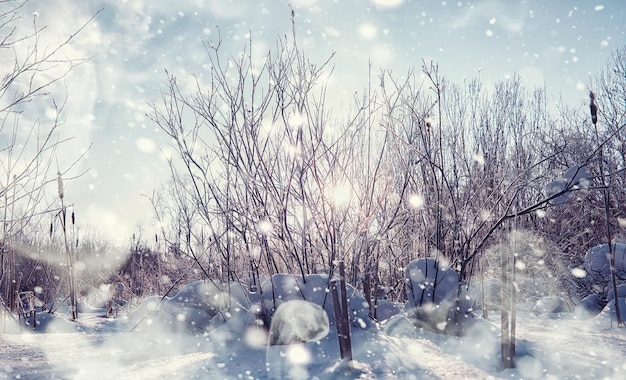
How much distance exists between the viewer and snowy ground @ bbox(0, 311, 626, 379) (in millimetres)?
2344

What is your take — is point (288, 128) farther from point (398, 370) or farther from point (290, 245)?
point (398, 370)

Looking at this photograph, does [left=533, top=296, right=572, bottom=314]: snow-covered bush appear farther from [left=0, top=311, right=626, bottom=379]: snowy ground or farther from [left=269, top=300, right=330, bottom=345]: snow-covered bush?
[left=269, top=300, right=330, bottom=345]: snow-covered bush

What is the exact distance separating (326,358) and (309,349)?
227mm

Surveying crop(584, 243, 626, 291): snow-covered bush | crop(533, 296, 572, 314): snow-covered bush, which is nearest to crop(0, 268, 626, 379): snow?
crop(584, 243, 626, 291): snow-covered bush

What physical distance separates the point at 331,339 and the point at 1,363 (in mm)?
1972

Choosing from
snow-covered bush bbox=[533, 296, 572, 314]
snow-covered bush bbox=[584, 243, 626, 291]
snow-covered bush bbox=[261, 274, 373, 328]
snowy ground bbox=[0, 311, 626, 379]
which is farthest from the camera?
snow-covered bush bbox=[533, 296, 572, 314]

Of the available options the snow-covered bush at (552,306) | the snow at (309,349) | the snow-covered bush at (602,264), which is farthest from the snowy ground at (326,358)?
the snow-covered bush at (552,306)

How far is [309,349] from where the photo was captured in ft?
9.21

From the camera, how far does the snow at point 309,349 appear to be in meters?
2.37

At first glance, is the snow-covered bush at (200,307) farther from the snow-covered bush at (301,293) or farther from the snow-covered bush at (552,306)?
the snow-covered bush at (552,306)

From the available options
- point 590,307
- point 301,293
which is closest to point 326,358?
point 301,293

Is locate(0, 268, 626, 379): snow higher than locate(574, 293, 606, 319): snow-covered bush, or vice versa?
locate(0, 268, 626, 379): snow

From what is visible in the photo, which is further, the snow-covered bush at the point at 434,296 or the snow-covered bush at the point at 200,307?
the snow-covered bush at the point at 200,307

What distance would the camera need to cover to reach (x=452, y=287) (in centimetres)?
347
